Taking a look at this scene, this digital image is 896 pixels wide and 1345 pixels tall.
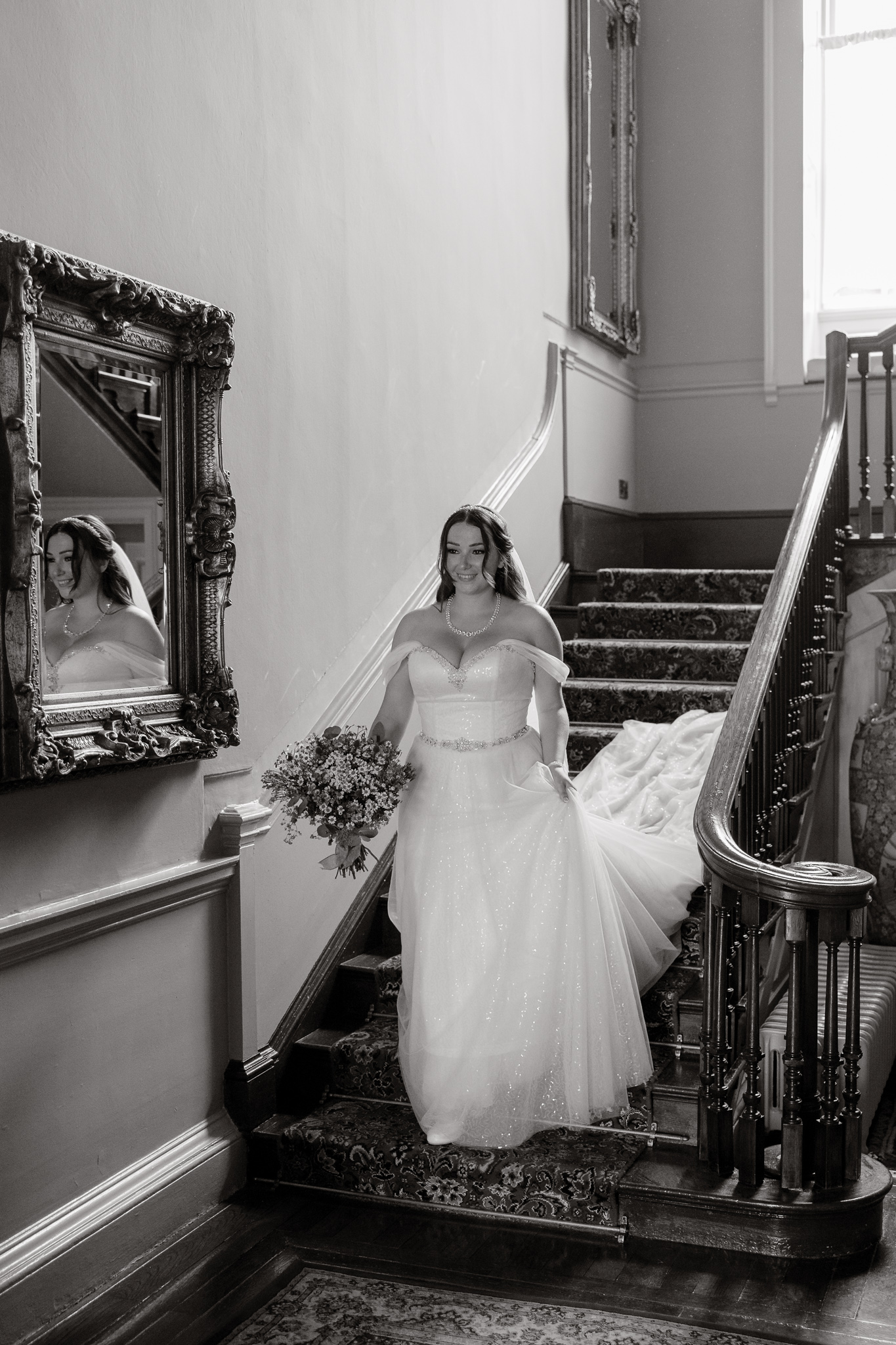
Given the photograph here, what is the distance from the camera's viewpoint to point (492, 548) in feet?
13.5

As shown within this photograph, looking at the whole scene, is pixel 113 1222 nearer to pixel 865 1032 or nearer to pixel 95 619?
pixel 95 619

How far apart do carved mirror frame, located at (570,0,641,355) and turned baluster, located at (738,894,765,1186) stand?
13.8 ft

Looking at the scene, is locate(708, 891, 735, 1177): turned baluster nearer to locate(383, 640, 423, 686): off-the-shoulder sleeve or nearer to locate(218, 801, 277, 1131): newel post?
locate(383, 640, 423, 686): off-the-shoulder sleeve

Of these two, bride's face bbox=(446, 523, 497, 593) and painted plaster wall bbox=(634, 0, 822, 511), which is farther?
painted plaster wall bbox=(634, 0, 822, 511)

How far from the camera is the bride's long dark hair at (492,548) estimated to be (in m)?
4.05

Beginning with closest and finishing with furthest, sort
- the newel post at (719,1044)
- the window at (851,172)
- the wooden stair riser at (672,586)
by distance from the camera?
the newel post at (719,1044) < the wooden stair riser at (672,586) < the window at (851,172)

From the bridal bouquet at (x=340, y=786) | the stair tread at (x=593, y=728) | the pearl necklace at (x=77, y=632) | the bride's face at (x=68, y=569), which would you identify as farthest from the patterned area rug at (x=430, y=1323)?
the stair tread at (x=593, y=728)

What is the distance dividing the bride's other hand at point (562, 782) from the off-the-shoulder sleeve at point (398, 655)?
0.57 meters

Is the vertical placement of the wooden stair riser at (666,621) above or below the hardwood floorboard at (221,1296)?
above

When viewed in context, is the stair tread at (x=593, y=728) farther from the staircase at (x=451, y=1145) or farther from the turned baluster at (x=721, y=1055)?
the turned baluster at (x=721, y=1055)

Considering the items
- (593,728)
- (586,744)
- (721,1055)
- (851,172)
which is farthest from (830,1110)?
(851,172)

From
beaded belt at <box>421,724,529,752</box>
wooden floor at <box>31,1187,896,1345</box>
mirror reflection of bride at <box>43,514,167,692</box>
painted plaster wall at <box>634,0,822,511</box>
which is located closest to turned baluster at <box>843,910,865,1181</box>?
wooden floor at <box>31,1187,896,1345</box>

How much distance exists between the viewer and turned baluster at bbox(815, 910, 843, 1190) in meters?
3.56

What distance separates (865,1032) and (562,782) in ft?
5.04
